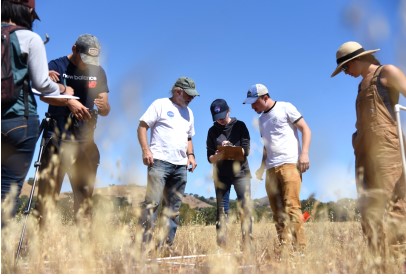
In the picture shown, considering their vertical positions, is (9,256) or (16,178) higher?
(16,178)

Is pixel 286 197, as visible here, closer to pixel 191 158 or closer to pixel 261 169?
pixel 261 169

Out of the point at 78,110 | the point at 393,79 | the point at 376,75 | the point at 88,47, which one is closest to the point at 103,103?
the point at 78,110

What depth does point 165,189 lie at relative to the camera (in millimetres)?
5258

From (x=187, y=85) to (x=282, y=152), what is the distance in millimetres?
1375

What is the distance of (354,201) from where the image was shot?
392 centimetres

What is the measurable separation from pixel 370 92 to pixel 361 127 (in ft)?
1.03

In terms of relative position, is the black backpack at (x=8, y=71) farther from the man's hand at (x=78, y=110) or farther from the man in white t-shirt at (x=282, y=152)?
the man in white t-shirt at (x=282, y=152)

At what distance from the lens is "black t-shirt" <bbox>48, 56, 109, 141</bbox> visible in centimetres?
457

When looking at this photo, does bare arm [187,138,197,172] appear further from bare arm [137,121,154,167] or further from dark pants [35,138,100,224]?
dark pants [35,138,100,224]

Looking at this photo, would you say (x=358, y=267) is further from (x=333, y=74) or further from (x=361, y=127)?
(x=333, y=74)

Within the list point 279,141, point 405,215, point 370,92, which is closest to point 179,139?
point 279,141

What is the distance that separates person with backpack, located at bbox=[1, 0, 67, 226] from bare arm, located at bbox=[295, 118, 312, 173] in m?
2.91

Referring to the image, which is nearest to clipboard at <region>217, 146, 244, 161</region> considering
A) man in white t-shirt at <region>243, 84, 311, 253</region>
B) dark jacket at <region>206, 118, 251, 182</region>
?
dark jacket at <region>206, 118, 251, 182</region>

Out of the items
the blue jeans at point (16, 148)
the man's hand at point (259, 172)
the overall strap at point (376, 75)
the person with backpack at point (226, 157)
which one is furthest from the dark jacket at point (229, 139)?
the blue jeans at point (16, 148)
